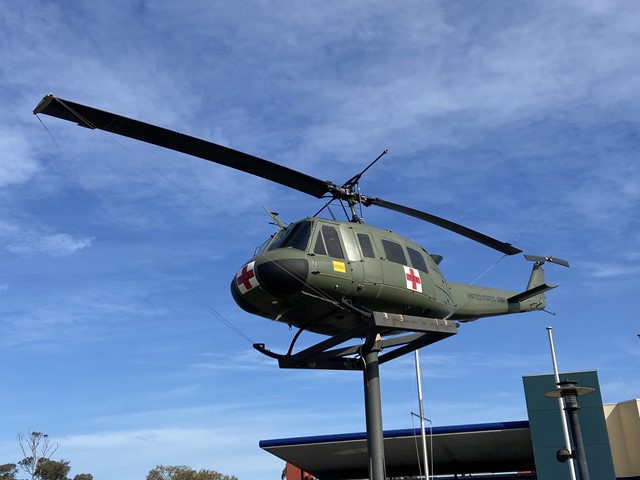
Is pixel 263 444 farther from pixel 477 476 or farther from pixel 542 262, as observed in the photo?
pixel 542 262

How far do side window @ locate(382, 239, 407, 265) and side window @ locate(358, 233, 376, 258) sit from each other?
46cm

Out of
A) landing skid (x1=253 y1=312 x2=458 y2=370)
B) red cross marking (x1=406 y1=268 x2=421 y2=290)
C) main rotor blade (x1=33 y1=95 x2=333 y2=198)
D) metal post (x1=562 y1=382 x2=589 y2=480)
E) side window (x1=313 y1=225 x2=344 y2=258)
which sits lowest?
metal post (x1=562 y1=382 x2=589 y2=480)

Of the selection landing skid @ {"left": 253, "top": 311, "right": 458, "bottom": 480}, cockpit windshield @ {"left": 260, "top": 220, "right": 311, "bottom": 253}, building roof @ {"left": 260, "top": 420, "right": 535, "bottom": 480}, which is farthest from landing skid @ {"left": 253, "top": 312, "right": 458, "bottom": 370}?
building roof @ {"left": 260, "top": 420, "right": 535, "bottom": 480}

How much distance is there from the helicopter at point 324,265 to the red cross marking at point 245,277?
0.07 feet

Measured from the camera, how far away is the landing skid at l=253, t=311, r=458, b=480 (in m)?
15.0

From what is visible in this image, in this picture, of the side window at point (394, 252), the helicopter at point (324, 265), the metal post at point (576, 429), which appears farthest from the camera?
the metal post at point (576, 429)

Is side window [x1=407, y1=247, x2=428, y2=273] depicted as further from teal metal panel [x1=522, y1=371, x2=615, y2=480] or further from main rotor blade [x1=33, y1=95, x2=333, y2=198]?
teal metal panel [x1=522, y1=371, x2=615, y2=480]

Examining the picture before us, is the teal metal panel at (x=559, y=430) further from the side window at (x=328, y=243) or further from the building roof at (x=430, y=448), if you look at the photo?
the side window at (x=328, y=243)

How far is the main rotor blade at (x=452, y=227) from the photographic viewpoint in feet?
56.9

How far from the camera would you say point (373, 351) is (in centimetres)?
1639

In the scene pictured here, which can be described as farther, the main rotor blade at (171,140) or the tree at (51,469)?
the tree at (51,469)

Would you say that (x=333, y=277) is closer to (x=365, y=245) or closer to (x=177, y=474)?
(x=365, y=245)

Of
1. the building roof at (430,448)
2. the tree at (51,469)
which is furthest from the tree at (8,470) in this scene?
the building roof at (430,448)

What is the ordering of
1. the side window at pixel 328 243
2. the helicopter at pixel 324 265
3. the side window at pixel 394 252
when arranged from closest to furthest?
the helicopter at pixel 324 265 → the side window at pixel 328 243 → the side window at pixel 394 252
